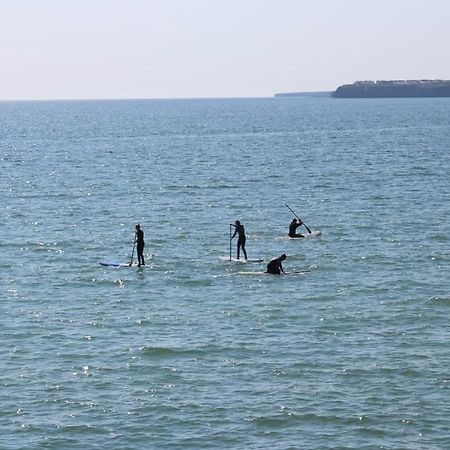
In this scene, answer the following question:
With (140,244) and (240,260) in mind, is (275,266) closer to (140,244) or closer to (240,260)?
(240,260)

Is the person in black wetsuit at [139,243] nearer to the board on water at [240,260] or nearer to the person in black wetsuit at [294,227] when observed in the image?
the board on water at [240,260]

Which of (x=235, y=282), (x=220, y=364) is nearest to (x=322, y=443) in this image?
(x=220, y=364)

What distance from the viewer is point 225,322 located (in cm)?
3550

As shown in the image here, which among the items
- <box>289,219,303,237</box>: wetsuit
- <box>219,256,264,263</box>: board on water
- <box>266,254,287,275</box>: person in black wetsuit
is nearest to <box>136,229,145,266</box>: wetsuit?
<box>219,256,264,263</box>: board on water

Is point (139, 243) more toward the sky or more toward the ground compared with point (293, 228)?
more toward the sky

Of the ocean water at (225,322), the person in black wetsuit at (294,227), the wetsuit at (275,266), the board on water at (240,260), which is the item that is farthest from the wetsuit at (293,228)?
the wetsuit at (275,266)

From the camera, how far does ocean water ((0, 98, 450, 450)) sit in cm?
2572

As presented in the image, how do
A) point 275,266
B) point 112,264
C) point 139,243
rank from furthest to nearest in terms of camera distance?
point 112,264
point 139,243
point 275,266

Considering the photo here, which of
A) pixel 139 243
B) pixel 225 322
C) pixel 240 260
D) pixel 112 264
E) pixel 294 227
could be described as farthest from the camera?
pixel 294 227

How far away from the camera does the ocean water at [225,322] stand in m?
25.7

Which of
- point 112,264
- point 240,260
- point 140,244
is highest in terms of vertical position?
point 140,244

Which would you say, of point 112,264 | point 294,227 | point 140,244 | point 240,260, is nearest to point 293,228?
point 294,227

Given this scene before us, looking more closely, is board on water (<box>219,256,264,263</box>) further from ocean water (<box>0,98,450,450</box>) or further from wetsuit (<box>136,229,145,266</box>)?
wetsuit (<box>136,229,145,266</box>)

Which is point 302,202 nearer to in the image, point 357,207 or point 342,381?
point 357,207
